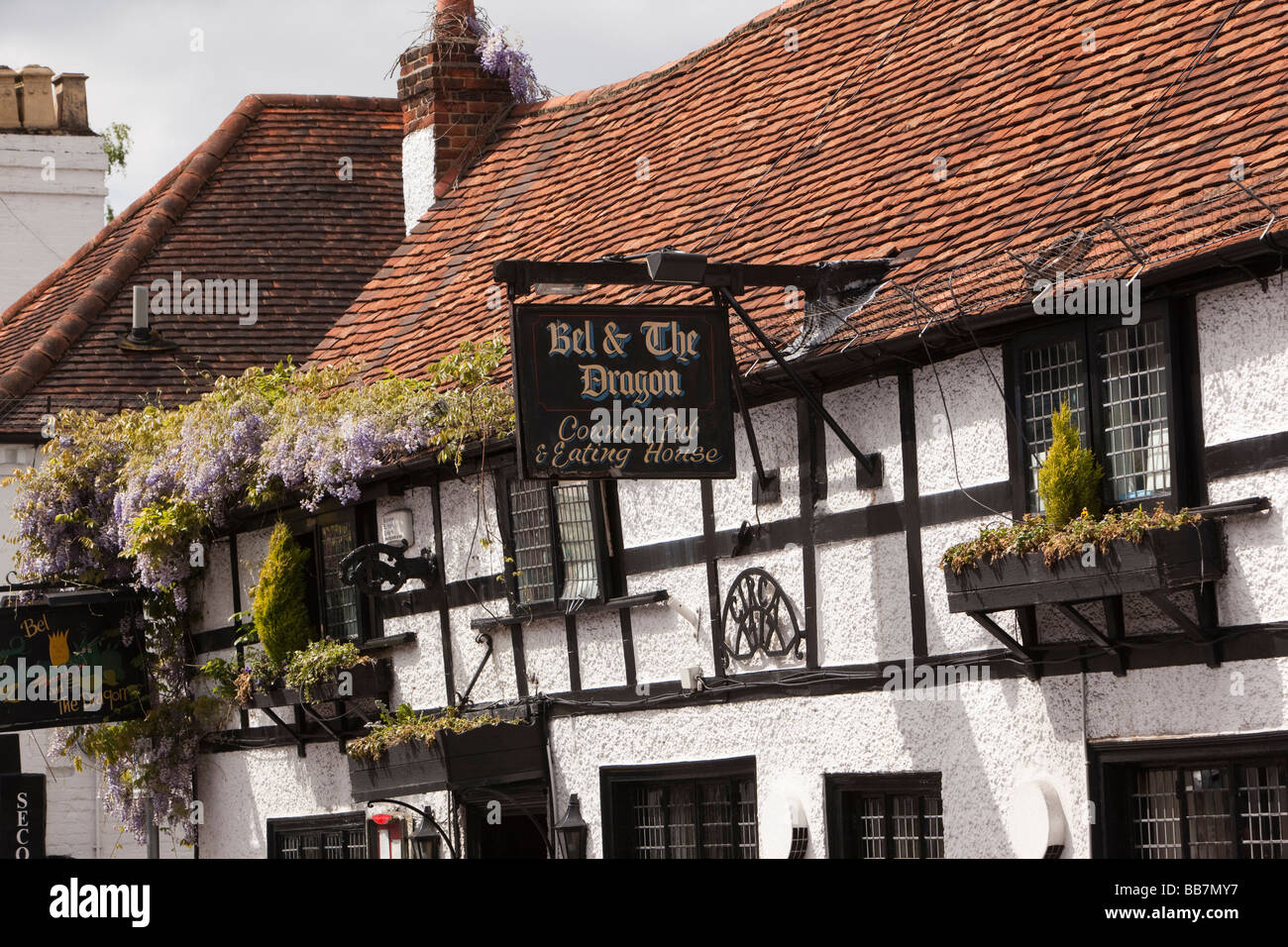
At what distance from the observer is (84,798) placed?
17734 mm

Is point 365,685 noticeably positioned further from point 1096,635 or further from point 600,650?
point 1096,635

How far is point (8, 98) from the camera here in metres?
23.1

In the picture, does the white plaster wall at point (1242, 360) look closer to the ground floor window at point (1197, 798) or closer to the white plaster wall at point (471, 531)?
the ground floor window at point (1197, 798)

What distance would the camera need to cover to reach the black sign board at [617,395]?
32.7ft

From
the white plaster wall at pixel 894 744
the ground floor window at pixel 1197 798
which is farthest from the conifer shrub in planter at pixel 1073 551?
the ground floor window at pixel 1197 798

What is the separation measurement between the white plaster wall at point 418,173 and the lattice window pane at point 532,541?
642 centimetres

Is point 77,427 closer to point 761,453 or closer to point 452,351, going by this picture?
point 452,351

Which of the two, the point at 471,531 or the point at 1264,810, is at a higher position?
the point at 471,531

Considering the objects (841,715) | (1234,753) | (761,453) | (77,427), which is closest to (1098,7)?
(761,453)

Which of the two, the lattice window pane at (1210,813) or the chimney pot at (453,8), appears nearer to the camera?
the lattice window pane at (1210,813)

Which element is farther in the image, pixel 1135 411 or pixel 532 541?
pixel 532 541

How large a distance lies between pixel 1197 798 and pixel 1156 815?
26cm

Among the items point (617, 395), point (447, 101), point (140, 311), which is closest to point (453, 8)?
point (447, 101)
